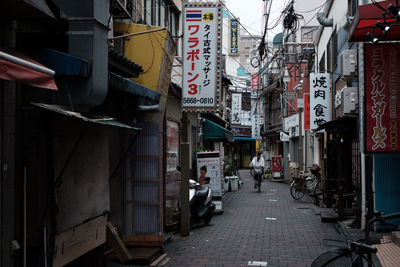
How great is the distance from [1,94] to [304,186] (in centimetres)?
1778

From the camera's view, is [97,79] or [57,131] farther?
[97,79]

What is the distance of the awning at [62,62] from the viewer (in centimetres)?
593

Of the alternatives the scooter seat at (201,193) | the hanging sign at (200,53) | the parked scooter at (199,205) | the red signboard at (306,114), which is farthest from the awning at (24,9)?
the red signboard at (306,114)

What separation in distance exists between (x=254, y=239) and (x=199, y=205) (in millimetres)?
2603

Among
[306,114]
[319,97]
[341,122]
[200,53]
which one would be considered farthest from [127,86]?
[306,114]

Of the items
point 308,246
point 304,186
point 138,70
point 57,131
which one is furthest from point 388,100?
point 304,186

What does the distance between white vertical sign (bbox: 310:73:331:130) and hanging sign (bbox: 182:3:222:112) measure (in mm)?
9204

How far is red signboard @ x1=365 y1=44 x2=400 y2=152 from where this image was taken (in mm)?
10656

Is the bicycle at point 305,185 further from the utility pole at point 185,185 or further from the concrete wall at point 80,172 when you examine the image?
the concrete wall at point 80,172

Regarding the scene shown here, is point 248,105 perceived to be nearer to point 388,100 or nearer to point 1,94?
point 388,100

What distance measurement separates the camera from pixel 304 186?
835 inches

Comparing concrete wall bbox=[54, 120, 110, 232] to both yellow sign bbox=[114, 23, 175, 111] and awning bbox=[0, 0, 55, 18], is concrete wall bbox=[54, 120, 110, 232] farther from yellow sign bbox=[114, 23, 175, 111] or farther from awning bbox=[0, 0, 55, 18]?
yellow sign bbox=[114, 23, 175, 111]

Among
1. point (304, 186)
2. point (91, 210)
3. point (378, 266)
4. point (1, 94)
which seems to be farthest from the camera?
point (304, 186)

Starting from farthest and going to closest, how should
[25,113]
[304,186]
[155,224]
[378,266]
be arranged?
[304,186] → [155,224] → [378,266] → [25,113]
